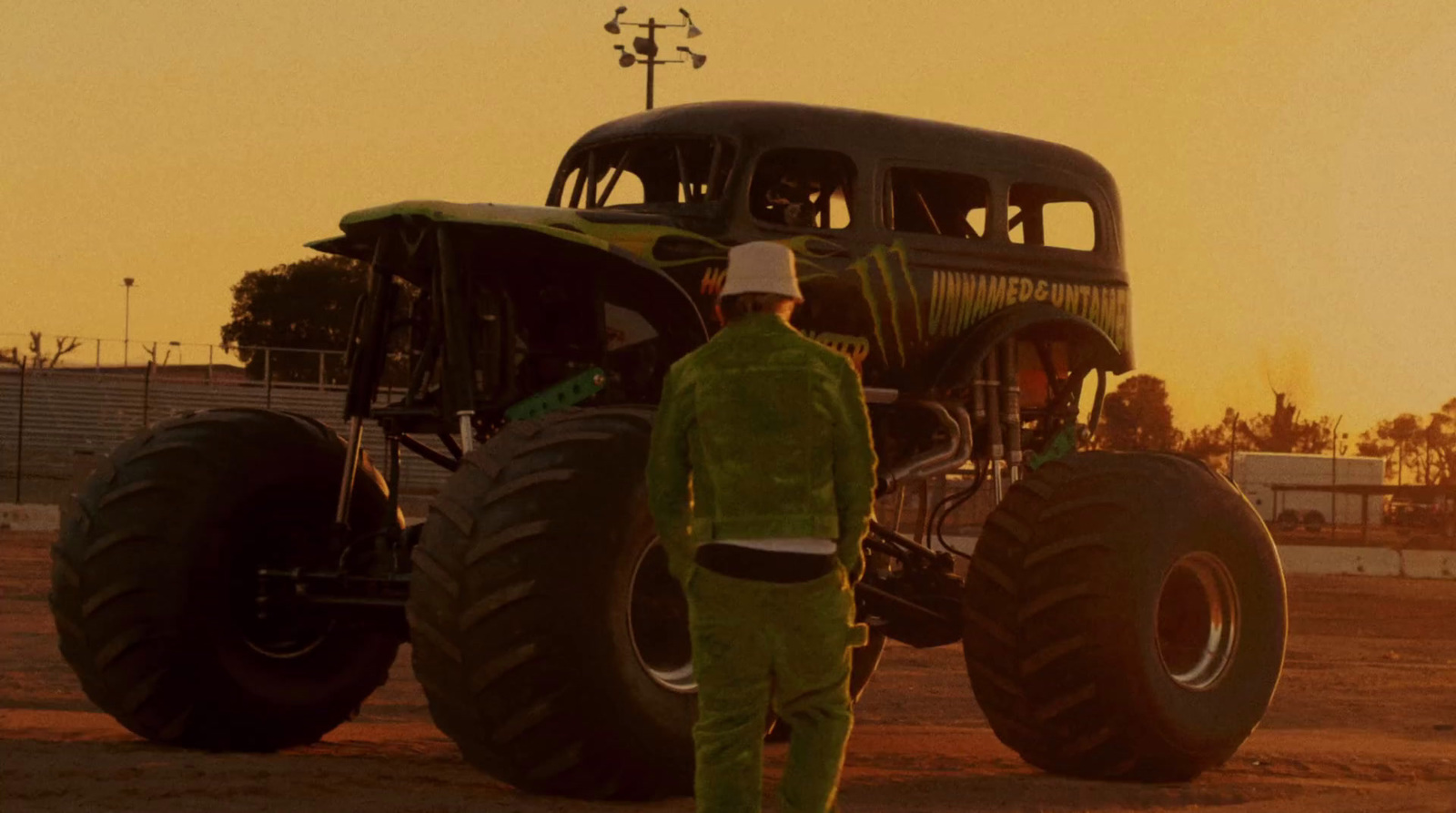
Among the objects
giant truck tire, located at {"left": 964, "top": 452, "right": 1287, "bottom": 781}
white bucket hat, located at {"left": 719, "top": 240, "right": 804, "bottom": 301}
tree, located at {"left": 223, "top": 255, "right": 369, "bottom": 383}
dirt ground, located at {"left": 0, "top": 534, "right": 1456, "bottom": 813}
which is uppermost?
tree, located at {"left": 223, "top": 255, "right": 369, "bottom": 383}

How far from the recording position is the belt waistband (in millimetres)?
6672

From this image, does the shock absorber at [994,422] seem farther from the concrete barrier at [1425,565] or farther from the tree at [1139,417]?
the tree at [1139,417]

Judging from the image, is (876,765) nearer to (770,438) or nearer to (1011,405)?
(1011,405)

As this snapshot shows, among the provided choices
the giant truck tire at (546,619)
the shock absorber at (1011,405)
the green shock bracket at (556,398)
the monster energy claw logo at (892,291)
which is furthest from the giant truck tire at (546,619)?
the shock absorber at (1011,405)

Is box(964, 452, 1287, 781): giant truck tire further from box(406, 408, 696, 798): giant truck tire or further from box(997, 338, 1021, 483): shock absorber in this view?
box(406, 408, 696, 798): giant truck tire

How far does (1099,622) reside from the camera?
10039 mm

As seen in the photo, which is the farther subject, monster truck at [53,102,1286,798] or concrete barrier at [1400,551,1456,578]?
concrete barrier at [1400,551,1456,578]

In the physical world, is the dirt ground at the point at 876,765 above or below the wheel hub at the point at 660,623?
below

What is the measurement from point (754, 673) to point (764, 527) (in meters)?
0.42

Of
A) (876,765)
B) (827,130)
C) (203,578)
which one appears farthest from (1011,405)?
(203,578)

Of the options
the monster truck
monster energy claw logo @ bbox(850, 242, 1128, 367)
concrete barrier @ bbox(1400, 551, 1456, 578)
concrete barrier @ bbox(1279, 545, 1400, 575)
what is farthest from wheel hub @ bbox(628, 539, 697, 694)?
concrete barrier @ bbox(1400, 551, 1456, 578)

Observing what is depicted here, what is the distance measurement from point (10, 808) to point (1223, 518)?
5453mm

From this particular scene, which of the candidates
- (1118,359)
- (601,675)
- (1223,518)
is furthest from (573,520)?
(1118,359)

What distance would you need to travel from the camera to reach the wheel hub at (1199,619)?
35.1 feet
